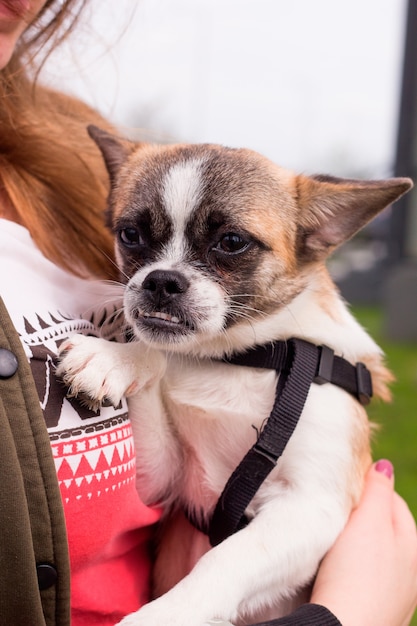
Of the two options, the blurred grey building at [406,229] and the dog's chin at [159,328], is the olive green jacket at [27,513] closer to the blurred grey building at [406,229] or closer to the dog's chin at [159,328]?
the dog's chin at [159,328]

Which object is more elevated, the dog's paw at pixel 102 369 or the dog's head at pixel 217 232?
the dog's head at pixel 217 232

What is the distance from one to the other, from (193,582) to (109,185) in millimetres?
1252

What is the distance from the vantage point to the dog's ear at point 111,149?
2244mm

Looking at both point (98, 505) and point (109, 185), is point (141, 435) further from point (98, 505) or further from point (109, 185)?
point (109, 185)

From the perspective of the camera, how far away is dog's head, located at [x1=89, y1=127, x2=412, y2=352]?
6.11ft

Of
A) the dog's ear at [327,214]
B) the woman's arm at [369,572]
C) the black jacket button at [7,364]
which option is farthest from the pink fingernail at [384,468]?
the black jacket button at [7,364]

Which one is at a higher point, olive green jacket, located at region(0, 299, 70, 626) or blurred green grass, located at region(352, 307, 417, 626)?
olive green jacket, located at region(0, 299, 70, 626)

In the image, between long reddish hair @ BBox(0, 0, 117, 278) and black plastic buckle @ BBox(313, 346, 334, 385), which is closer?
black plastic buckle @ BBox(313, 346, 334, 385)

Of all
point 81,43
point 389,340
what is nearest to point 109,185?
point 81,43

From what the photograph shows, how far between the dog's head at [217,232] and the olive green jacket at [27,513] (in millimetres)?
518

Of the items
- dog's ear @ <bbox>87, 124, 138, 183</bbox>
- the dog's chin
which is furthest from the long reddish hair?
the dog's chin

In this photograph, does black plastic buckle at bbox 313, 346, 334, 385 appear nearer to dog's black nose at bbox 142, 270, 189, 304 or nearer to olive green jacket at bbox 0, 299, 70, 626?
dog's black nose at bbox 142, 270, 189, 304

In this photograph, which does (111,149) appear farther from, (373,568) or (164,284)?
(373,568)

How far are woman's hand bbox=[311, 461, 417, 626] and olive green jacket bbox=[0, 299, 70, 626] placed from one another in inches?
24.9
